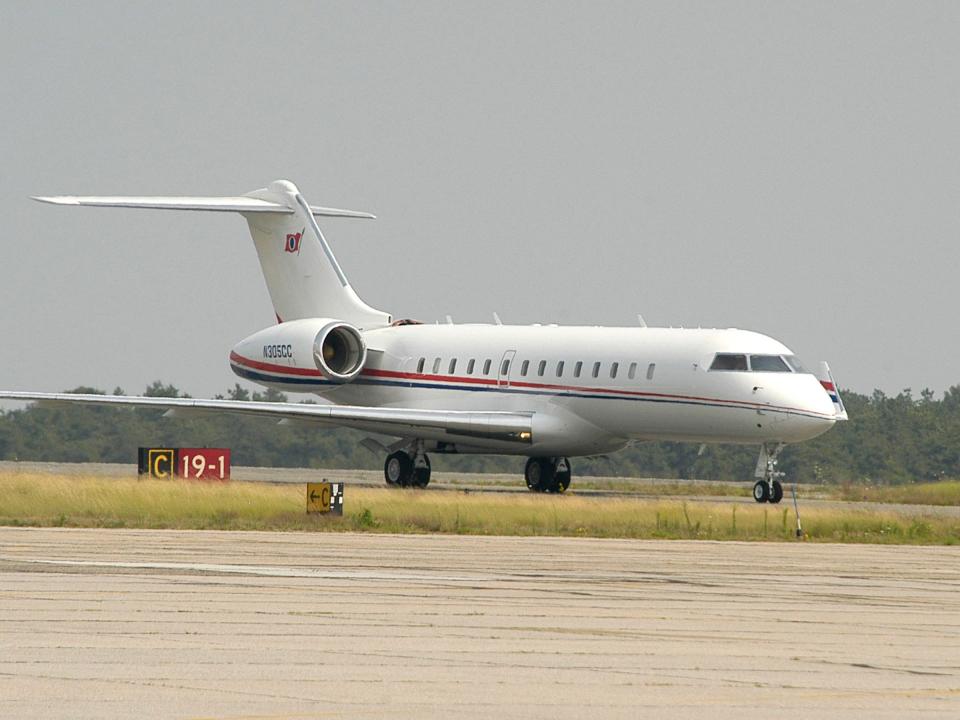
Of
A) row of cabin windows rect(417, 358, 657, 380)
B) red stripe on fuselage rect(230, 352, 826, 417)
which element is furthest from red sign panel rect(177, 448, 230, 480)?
row of cabin windows rect(417, 358, 657, 380)

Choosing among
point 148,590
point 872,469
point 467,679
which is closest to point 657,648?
point 467,679

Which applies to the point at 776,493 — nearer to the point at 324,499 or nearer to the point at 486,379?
the point at 486,379

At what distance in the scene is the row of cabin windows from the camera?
1427 inches

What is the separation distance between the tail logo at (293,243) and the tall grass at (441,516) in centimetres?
1596

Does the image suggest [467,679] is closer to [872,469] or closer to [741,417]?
[741,417]

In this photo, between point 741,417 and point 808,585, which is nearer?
point 808,585

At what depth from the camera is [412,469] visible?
1593 inches

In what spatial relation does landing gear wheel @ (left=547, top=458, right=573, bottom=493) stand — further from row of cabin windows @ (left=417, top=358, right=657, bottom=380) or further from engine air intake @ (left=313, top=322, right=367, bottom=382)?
engine air intake @ (left=313, top=322, right=367, bottom=382)

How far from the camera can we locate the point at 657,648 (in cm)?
1216

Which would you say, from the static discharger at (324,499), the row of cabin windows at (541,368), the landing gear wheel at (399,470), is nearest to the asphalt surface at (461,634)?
the static discharger at (324,499)

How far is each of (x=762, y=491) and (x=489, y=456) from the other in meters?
38.2

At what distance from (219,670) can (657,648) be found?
305 cm

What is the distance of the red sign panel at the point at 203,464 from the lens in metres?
39.4

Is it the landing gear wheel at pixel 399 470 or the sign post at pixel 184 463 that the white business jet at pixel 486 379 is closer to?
the landing gear wheel at pixel 399 470
